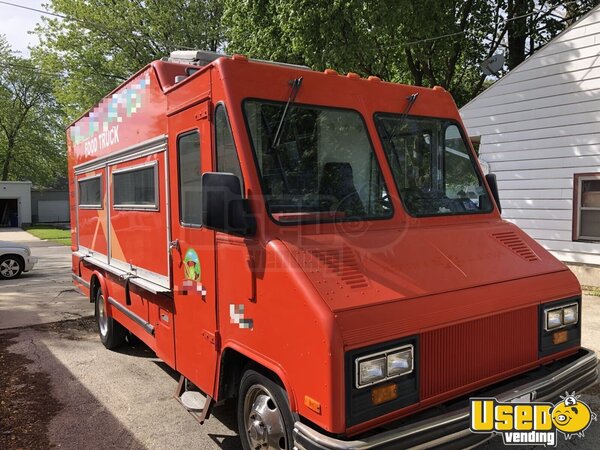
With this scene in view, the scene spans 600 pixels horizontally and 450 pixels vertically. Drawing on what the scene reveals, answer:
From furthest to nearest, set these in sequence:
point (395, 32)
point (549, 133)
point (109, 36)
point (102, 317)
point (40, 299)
Answer: point (109, 36)
point (395, 32)
point (40, 299)
point (549, 133)
point (102, 317)

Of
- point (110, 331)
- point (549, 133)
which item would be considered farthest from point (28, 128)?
point (549, 133)

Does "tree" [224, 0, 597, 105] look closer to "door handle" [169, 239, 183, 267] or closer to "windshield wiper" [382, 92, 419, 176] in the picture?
"windshield wiper" [382, 92, 419, 176]

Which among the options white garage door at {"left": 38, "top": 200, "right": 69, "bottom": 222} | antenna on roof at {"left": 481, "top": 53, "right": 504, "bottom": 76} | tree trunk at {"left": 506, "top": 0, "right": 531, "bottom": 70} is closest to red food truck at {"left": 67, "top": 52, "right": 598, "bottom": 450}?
antenna on roof at {"left": 481, "top": 53, "right": 504, "bottom": 76}

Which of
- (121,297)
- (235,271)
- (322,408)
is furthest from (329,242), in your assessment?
(121,297)

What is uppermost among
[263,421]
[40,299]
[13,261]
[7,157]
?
[7,157]

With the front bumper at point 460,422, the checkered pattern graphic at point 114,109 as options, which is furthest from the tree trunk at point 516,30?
the front bumper at point 460,422

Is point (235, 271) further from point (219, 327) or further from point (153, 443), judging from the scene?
point (153, 443)

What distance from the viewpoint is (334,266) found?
9.13 ft

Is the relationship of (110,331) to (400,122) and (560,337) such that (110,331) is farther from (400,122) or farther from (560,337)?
(560,337)

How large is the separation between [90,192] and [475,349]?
5588 mm

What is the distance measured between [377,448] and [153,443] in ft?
7.16

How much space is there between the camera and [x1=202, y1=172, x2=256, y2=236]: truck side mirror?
282cm

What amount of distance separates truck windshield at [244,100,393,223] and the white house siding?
23.6 feet

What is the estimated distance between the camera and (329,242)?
300 cm
